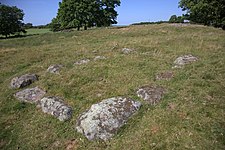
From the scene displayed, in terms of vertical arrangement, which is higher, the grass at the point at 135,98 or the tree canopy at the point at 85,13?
the tree canopy at the point at 85,13

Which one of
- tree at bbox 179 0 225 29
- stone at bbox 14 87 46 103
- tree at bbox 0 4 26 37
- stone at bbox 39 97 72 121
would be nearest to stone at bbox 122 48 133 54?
stone at bbox 14 87 46 103

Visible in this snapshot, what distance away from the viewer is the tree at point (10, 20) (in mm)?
76000

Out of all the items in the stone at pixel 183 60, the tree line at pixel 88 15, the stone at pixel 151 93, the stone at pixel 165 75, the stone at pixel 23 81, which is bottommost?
the stone at pixel 23 81

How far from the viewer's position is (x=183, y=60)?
2214 centimetres

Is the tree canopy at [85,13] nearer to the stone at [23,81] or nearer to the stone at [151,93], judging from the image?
the stone at [23,81]

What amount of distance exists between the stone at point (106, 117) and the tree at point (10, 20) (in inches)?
2810

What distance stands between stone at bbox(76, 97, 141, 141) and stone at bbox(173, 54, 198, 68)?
26.3 ft

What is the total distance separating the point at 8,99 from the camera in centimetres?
1928

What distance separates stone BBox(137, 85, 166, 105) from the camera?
619 inches

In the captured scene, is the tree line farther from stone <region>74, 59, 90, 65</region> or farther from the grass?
stone <region>74, 59, 90, 65</region>

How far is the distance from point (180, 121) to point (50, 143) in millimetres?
7925

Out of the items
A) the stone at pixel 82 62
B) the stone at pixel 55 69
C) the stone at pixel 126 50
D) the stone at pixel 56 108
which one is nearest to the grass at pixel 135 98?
the stone at pixel 56 108

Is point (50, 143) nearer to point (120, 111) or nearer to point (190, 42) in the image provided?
point (120, 111)

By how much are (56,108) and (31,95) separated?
154 inches
